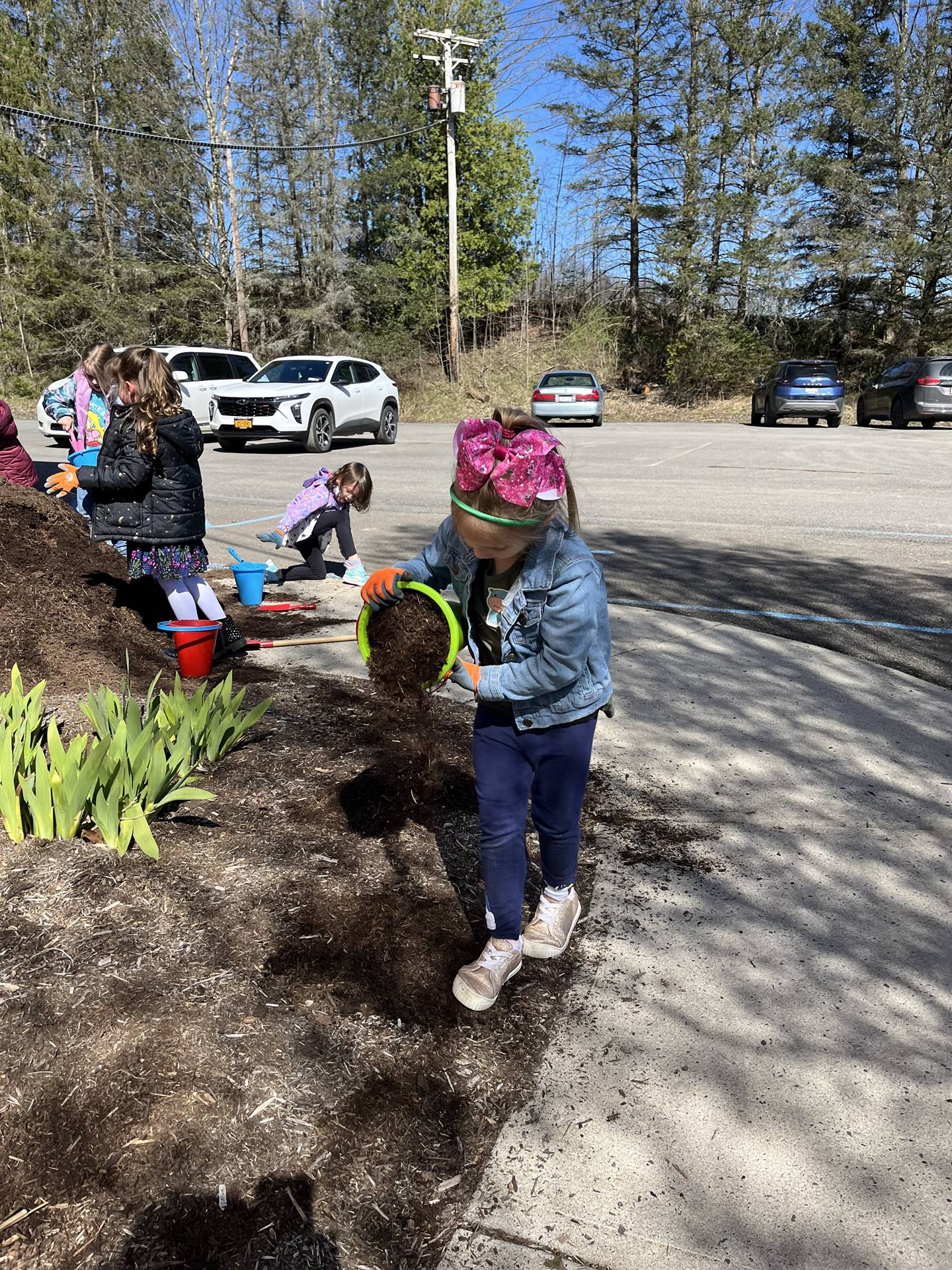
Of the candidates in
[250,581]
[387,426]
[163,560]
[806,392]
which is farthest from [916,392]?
[163,560]

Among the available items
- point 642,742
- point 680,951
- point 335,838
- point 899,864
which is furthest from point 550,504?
point 642,742

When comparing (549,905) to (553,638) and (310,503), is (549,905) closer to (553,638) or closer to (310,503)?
(553,638)

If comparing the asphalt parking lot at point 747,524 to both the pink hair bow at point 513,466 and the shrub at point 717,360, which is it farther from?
the shrub at point 717,360

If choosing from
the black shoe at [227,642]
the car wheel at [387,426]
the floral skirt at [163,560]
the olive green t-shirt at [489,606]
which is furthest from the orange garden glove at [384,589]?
the car wheel at [387,426]

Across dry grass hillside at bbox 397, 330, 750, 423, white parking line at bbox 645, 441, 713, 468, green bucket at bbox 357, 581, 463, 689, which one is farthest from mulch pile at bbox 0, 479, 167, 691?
dry grass hillside at bbox 397, 330, 750, 423

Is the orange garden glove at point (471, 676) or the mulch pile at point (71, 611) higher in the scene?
the orange garden glove at point (471, 676)

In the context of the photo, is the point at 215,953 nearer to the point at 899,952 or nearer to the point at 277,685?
the point at 899,952

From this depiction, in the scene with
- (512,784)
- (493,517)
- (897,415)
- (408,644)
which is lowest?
(512,784)

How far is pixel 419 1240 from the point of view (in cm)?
171

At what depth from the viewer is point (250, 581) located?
6.22m

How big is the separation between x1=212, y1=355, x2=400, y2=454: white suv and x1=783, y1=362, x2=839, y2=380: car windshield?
10.2m

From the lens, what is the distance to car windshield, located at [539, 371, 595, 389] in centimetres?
2434

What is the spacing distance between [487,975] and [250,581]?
14.1 ft

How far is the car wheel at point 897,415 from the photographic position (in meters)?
21.6
